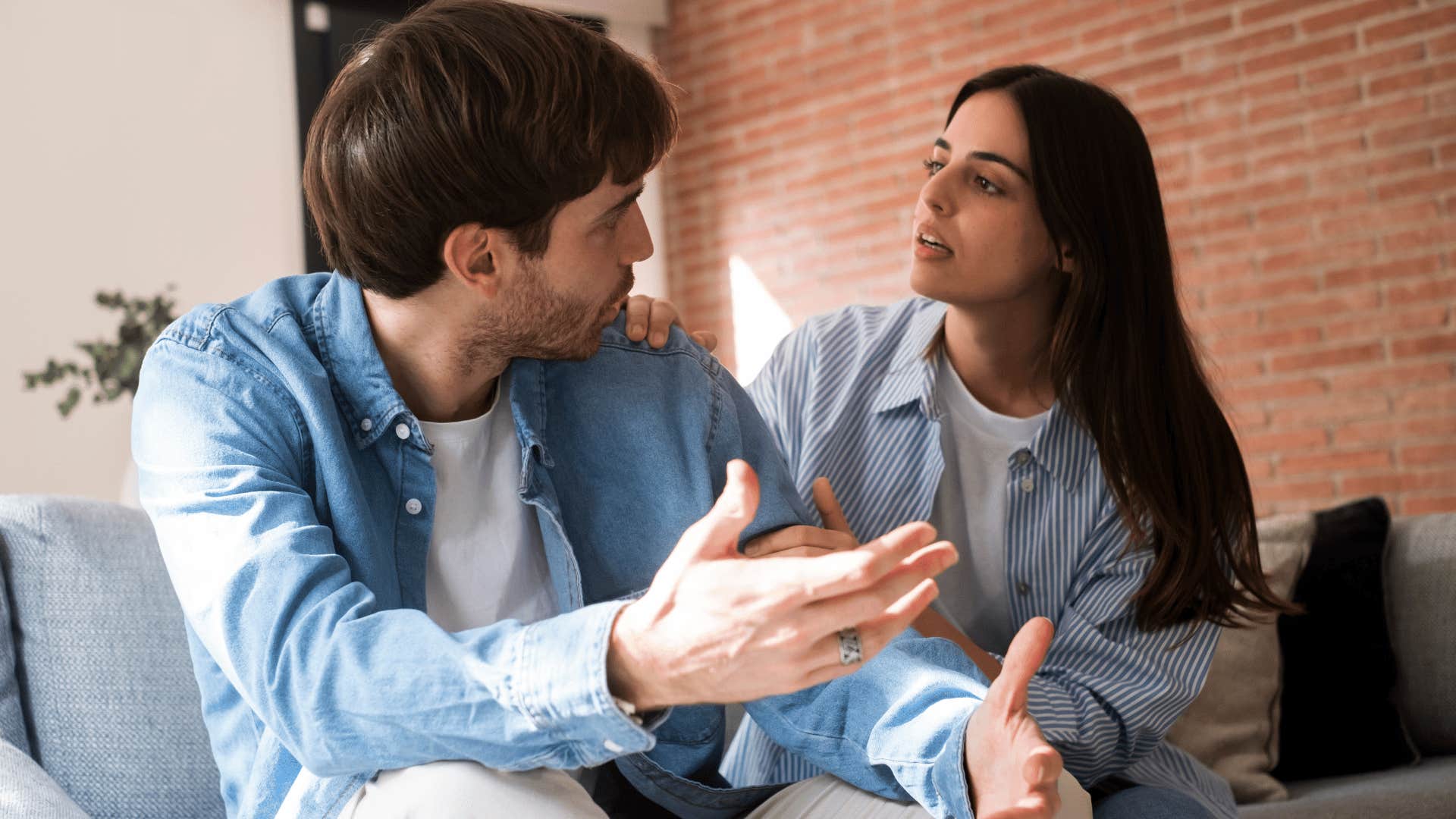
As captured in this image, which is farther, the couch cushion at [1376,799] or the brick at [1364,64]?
the brick at [1364,64]

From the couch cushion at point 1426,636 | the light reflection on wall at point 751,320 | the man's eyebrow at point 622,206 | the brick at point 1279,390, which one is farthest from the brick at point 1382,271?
the man's eyebrow at point 622,206

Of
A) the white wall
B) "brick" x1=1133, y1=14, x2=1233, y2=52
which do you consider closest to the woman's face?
"brick" x1=1133, y1=14, x2=1233, y2=52

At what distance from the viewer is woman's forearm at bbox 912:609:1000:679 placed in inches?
58.4

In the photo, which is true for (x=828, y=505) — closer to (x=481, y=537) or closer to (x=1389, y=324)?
(x=481, y=537)

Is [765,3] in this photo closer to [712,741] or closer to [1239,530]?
[1239,530]

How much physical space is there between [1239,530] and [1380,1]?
2.83 metres

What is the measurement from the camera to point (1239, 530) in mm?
1705

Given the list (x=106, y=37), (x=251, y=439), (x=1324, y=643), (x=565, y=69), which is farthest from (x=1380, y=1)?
(x=106, y=37)

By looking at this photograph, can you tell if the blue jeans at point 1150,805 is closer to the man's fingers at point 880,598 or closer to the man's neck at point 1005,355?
the man's neck at point 1005,355

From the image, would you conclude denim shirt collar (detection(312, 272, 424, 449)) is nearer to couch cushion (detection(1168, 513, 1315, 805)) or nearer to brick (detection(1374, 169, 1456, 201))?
couch cushion (detection(1168, 513, 1315, 805))

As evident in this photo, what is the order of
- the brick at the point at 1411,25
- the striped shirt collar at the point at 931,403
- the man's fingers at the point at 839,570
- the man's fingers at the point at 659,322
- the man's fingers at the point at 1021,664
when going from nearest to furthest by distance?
the man's fingers at the point at 839,570 < the man's fingers at the point at 1021,664 < the man's fingers at the point at 659,322 < the striped shirt collar at the point at 931,403 < the brick at the point at 1411,25

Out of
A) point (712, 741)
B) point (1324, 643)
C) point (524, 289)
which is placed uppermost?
point (524, 289)

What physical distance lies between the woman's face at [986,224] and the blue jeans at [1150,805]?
0.64 m

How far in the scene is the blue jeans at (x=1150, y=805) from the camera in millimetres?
1459
